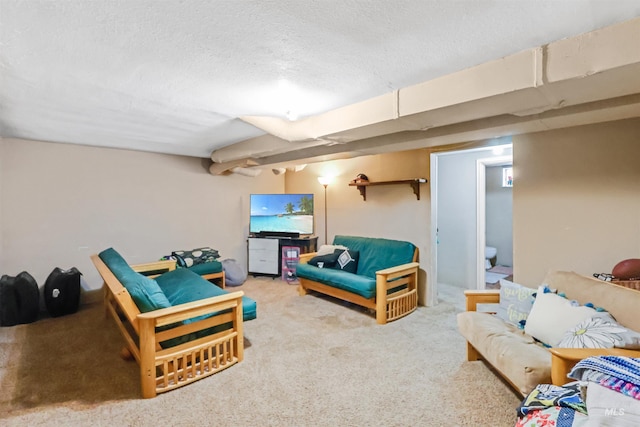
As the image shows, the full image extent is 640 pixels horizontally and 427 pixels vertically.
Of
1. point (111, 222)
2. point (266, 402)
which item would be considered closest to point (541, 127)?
point (266, 402)

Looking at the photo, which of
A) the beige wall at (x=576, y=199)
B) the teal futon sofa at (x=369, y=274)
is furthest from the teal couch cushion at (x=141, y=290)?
the beige wall at (x=576, y=199)

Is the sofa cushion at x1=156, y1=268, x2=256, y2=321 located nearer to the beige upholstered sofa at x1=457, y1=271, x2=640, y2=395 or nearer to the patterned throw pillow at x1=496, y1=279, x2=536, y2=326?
the beige upholstered sofa at x1=457, y1=271, x2=640, y2=395

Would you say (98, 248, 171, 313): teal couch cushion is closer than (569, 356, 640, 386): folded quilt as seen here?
Result: No

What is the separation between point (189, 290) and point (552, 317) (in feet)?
9.52

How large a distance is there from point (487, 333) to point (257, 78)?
2.29 metres

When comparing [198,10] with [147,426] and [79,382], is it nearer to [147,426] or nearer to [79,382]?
[147,426]

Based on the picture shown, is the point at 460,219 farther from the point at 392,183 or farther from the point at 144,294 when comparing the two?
the point at 144,294

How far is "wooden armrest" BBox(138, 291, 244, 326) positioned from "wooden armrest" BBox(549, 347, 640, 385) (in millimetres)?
2064

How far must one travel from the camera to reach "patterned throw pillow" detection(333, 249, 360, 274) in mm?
4098

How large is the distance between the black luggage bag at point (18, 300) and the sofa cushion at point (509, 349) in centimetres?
438

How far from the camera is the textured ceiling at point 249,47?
1257 mm

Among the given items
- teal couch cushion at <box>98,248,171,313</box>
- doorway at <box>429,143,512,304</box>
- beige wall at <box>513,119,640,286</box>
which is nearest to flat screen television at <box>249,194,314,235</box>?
doorway at <box>429,143,512,304</box>

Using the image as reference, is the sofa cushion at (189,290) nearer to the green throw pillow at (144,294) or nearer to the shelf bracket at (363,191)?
the green throw pillow at (144,294)

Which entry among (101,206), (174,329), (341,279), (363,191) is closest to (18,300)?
(101,206)
